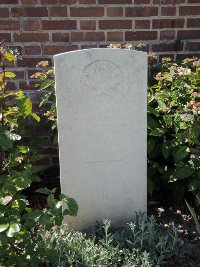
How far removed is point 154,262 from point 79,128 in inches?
35.3

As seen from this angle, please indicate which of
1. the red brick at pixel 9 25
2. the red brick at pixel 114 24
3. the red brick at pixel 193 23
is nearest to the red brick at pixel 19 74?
the red brick at pixel 9 25

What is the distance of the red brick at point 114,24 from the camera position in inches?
135

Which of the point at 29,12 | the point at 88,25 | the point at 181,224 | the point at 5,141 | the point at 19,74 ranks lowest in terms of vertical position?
the point at 181,224

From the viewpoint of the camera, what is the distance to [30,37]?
3420 mm

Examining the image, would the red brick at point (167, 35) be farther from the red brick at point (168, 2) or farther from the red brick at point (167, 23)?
the red brick at point (168, 2)

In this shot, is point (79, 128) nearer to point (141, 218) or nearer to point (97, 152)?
point (97, 152)

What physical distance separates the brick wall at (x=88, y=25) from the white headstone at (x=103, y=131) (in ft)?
3.17

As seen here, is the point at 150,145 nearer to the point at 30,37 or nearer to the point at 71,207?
the point at 71,207

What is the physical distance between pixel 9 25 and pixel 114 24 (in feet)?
2.68

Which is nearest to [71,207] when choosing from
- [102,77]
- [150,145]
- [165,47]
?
[102,77]

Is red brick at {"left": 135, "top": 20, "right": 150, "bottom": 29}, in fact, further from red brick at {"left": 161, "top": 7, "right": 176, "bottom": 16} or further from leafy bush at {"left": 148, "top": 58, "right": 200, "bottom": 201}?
leafy bush at {"left": 148, "top": 58, "right": 200, "bottom": 201}

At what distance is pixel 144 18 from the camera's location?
3.45 meters

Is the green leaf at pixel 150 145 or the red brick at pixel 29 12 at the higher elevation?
the red brick at pixel 29 12

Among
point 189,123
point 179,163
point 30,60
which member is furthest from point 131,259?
point 30,60
